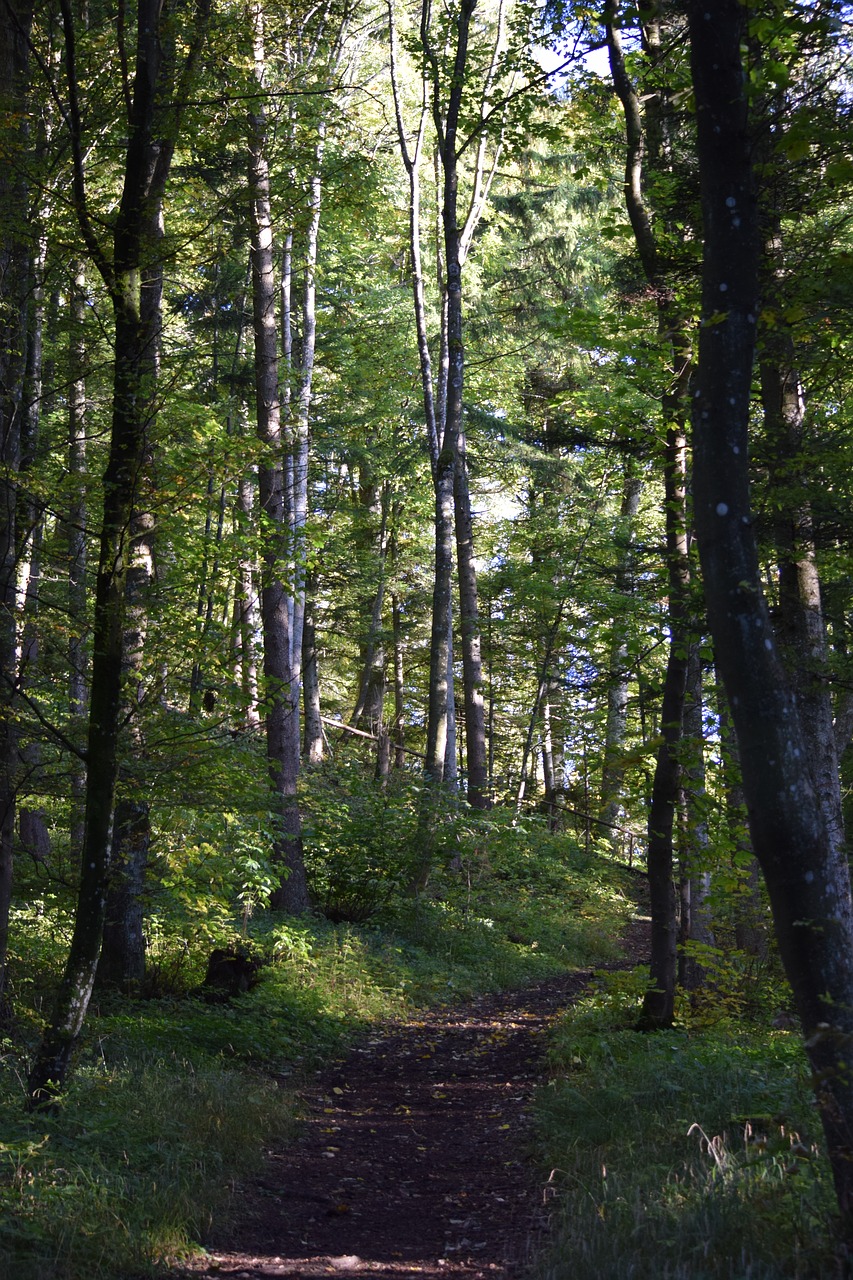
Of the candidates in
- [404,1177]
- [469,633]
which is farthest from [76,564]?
[469,633]

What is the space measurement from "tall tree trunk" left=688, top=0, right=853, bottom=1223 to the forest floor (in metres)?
1.87

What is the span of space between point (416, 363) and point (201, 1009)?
15.9 m

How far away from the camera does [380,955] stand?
11086 millimetres

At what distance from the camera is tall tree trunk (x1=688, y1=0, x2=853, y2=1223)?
3525 mm

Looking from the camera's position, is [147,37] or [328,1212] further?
[147,37]

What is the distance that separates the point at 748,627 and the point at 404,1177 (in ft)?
13.3

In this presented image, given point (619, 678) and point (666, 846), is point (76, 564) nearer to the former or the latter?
point (619, 678)

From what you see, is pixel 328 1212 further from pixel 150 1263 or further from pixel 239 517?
pixel 239 517

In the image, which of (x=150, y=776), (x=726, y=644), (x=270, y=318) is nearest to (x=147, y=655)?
(x=150, y=776)

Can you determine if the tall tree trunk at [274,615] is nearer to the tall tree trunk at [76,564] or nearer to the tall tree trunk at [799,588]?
the tall tree trunk at [76,564]

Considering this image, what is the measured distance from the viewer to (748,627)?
3.70 meters

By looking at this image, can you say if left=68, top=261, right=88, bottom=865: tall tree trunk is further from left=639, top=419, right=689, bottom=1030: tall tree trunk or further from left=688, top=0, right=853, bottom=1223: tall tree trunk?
left=639, top=419, right=689, bottom=1030: tall tree trunk

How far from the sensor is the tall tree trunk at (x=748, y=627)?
353 centimetres

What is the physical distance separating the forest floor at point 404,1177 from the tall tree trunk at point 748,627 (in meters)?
1.87
